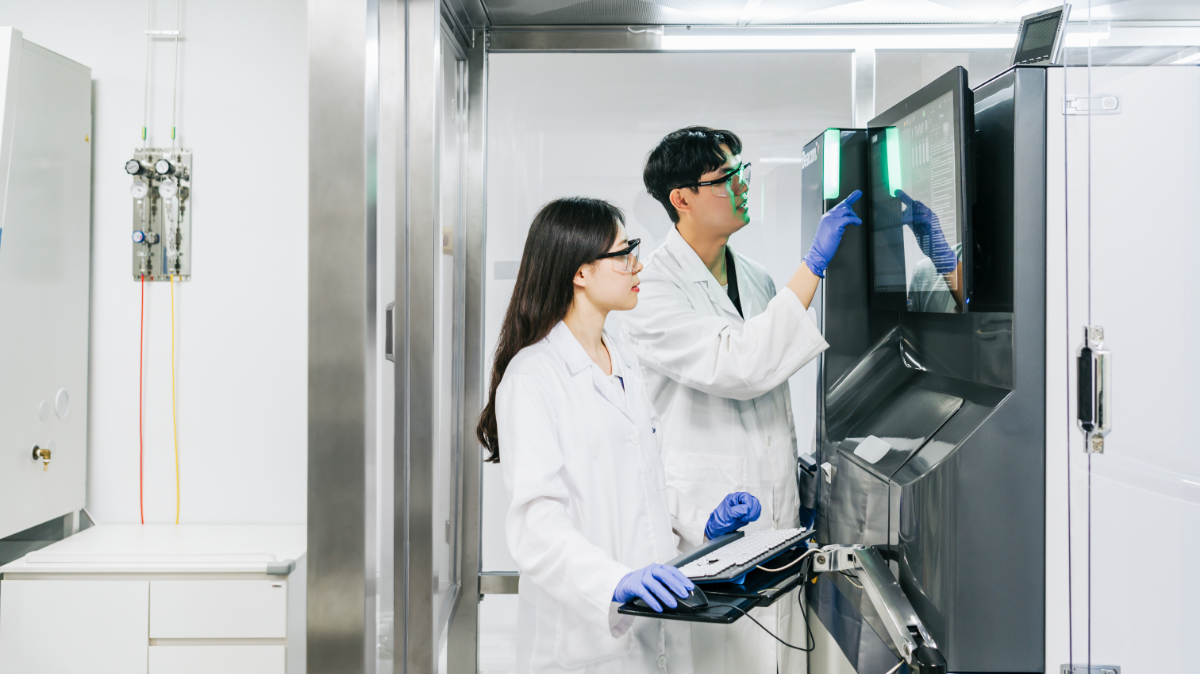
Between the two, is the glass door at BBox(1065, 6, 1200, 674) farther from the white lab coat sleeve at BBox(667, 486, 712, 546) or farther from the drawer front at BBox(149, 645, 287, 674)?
the drawer front at BBox(149, 645, 287, 674)

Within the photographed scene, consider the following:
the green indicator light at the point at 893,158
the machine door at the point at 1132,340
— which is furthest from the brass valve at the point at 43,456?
the machine door at the point at 1132,340

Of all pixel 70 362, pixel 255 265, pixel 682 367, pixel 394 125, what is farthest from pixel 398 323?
pixel 70 362

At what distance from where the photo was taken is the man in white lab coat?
1745 mm

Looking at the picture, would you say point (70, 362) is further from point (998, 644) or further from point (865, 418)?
point (998, 644)

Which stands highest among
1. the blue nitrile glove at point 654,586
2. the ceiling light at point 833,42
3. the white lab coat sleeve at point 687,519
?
the ceiling light at point 833,42

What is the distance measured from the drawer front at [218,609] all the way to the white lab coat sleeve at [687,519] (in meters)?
1.22

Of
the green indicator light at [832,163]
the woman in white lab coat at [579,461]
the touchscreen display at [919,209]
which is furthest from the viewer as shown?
the green indicator light at [832,163]

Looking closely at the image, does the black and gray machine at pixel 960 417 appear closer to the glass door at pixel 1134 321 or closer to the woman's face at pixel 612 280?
the glass door at pixel 1134 321

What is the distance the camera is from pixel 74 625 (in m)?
2.09

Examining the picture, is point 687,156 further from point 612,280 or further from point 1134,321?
point 1134,321

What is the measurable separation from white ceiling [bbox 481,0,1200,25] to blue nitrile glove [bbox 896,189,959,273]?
0.96 meters

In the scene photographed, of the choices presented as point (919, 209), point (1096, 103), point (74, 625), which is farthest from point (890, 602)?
point (74, 625)

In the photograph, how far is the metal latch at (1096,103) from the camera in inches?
36.6

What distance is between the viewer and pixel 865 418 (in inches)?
68.1
